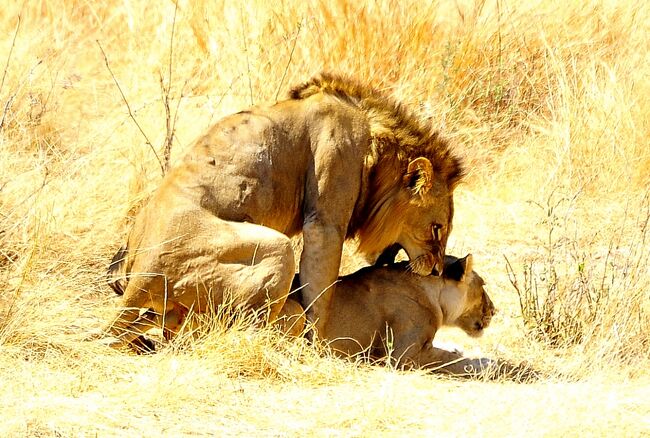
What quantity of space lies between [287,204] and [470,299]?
4.74 ft

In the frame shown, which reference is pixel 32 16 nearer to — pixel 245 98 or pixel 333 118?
pixel 245 98

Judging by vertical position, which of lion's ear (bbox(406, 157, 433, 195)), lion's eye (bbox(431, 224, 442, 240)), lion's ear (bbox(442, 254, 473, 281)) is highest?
lion's ear (bbox(406, 157, 433, 195))

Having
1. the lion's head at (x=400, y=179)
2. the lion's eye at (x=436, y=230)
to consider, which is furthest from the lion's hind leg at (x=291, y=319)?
the lion's eye at (x=436, y=230)

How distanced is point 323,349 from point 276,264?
1.82ft

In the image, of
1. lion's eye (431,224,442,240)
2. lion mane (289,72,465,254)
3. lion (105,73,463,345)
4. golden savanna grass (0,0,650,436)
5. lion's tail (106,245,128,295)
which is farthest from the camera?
lion's eye (431,224,442,240)

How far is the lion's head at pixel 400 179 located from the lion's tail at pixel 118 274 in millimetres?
1374

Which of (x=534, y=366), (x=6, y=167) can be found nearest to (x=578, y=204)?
(x=534, y=366)

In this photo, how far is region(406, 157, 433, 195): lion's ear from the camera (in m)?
7.23

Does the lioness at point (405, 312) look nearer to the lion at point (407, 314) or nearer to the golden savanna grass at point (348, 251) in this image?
the lion at point (407, 314)

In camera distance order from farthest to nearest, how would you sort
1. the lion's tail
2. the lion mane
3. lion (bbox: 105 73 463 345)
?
the lion mane → the lion's tail → lion (bbox: 105 73 463 345)

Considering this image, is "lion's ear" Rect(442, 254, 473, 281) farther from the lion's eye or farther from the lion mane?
the lion mane

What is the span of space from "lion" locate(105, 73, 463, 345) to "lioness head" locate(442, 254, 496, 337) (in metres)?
0.14

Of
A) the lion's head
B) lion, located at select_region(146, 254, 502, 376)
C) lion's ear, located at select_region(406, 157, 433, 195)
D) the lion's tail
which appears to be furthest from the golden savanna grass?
lion's ear, located at select_region(406, 157, 433, 195)

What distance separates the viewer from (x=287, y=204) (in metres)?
6.96
